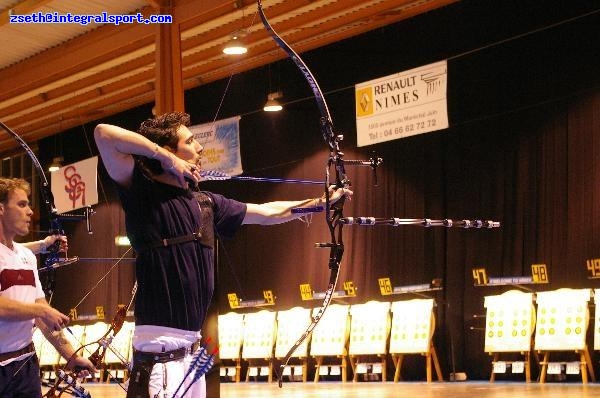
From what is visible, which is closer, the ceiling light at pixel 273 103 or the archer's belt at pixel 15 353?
the archer's belt at pixel 15 353

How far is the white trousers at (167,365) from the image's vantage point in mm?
2848

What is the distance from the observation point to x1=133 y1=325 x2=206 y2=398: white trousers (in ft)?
9.34

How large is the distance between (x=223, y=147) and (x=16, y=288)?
10.2 metres

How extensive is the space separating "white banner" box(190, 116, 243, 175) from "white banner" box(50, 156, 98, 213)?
5.45ft

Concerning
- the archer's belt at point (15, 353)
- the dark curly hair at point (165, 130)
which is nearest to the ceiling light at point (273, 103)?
the archer's belt at point (15, 353)

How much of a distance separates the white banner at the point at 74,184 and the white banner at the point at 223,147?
1662mm

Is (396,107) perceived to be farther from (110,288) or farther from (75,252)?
(75,252)

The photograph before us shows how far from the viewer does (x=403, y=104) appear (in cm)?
1193

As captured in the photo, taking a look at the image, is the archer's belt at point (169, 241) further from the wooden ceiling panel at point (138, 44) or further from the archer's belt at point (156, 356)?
the wooden ceiling panel at point (138, 44)

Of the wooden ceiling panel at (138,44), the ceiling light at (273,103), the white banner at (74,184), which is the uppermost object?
the wooden ceiling panel at (138,44)

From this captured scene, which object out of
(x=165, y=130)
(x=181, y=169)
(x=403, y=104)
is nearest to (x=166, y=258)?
(x=181, y=169)

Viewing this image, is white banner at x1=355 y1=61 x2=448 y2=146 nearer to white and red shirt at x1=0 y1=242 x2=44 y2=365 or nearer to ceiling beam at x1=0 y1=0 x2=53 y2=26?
ceiling beam at x1=0 y1=0 x2=53 y2=26

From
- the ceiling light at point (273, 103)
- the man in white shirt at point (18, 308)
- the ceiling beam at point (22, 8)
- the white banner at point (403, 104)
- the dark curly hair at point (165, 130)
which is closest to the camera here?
the dark curly hair at point (165, 130)

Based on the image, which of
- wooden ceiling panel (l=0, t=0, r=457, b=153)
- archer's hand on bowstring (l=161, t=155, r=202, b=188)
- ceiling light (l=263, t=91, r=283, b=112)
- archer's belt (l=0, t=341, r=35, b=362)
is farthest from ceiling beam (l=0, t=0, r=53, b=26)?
archer's hand on bowstring (l=161, t=155, r=202, b=188)
